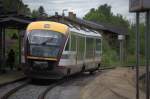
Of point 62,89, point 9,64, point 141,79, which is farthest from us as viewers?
point 9,64

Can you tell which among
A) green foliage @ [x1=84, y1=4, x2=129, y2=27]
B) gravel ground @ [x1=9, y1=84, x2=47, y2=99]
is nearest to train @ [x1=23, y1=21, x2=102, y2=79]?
gravel ground @ [x1=9, y1=84, x2=47, y2=99]

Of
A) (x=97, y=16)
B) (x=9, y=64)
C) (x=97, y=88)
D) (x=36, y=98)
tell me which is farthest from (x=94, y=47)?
(x=97, y=16)

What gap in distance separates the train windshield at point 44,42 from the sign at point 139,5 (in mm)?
12303

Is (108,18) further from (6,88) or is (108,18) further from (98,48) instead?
(6,88)

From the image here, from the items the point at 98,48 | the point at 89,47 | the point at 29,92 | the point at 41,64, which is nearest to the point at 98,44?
the point at 98,48

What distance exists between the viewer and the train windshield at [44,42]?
26.0 metres

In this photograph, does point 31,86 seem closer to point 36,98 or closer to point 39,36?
point 39,36

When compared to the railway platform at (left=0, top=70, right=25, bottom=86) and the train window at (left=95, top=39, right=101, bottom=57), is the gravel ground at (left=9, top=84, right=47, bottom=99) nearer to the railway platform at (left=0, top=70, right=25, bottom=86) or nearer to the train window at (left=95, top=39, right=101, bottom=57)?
the railway platform at (left=0, top=70, right=25, bottom=86)

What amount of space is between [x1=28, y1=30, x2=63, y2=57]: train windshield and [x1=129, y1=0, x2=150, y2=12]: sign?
12303 millimetres

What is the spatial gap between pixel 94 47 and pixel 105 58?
2314 cm

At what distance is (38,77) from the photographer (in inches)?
1023

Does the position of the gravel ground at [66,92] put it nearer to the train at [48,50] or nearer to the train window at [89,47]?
the train at [48,50]

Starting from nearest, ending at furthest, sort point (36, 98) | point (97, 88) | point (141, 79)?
point (36, 98)
point (97, 88)
point (141, 79)

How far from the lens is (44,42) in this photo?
26.2 m
